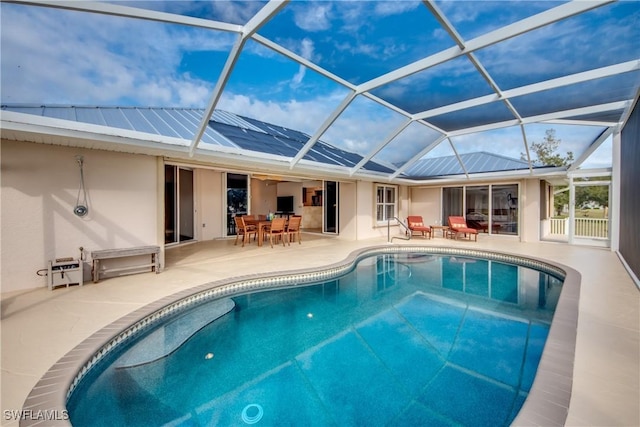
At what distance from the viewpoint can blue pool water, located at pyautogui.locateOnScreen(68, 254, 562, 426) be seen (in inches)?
101

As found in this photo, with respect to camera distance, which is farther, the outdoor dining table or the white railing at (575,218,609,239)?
the white railing at (575,218,609,239)

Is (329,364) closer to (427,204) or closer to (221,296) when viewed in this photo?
(221,296)

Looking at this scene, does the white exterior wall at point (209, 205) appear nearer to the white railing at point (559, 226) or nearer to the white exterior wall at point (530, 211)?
the white exterior wall at point (530, 211)

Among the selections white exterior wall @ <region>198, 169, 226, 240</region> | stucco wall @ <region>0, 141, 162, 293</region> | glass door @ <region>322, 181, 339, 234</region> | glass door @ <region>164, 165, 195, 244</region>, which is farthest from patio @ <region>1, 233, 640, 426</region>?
glass door @ <region>322, 181, 339, 234</region>

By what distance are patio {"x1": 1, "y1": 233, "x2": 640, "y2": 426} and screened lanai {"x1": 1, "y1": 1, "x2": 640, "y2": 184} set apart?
8.48 ft

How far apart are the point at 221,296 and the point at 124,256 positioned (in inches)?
91.5

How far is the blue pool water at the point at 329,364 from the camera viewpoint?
2.57 metres

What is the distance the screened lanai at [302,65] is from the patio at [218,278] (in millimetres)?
2586

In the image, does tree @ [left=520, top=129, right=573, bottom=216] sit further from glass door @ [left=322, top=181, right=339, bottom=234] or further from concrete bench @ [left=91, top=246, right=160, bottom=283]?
concrete bench @ [left=91, top=246, right=160, bottom=283]

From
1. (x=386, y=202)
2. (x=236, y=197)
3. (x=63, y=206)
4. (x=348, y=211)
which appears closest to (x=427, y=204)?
(x=386, y=202)

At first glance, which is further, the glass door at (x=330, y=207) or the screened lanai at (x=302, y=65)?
the glass door at (x=330, y=207)

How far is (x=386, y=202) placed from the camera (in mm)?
12938

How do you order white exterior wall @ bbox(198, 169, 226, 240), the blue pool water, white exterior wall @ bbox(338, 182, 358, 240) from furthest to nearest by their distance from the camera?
1. white exterior wall @ bbox(338, 182, 358, 240)
2. white exterior wall @ bbox(198, 169, 226, 240)
3. the blue pool water

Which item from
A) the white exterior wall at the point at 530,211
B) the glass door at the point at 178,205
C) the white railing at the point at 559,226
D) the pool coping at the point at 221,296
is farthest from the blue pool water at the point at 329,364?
the white railing at the point at 559,226
